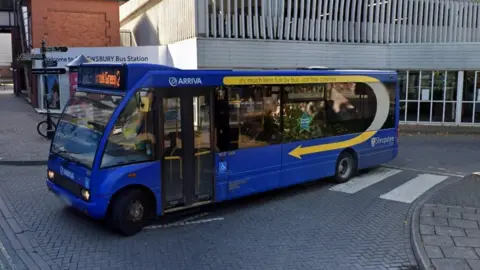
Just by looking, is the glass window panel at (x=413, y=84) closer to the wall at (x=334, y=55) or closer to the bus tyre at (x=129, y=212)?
the wall at (x=334, y=55)

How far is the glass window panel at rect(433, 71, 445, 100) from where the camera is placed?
57.9 feet

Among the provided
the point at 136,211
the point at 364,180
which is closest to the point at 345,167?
the point at 364,180

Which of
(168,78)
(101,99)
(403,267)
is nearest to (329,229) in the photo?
(403,267)

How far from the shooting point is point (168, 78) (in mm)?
6547

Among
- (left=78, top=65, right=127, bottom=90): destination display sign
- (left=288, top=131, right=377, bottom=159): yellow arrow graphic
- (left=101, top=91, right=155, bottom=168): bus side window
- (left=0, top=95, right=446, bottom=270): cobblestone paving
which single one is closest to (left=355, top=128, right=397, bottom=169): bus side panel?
(left=288, top=131, right=377, bottom=159): yellow arrow graphic

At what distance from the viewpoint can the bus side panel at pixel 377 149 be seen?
10.1m

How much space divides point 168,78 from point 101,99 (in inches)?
41.9

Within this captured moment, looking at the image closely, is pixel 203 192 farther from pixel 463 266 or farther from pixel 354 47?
pixel 354 47

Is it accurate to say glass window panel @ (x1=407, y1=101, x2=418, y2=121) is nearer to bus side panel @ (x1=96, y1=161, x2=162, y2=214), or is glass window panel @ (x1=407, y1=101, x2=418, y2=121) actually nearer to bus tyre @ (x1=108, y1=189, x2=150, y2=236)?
bus side panel @ (x1=96, y1=161, x2=162, y2=214)

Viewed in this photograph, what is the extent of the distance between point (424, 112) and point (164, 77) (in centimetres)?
1463

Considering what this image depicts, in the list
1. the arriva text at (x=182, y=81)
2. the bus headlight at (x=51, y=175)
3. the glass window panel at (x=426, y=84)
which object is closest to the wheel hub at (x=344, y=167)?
the arriva text at (x=182, y=81)

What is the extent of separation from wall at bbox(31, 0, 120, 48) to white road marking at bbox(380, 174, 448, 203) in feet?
58.2

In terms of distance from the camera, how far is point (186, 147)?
680 cm

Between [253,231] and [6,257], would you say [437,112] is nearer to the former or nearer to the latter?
[253,231]
